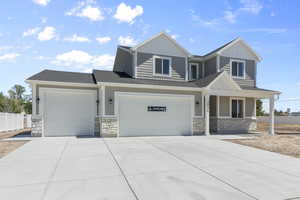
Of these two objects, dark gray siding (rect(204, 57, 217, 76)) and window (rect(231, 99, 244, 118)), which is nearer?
window (rect(231, 99, 244, 118))

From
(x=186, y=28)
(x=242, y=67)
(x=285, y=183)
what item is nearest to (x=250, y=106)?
(x=242, y=67)

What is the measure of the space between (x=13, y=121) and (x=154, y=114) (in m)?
12.7

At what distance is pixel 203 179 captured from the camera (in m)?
4.50

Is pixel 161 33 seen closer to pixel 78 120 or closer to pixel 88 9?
pixel 88 9

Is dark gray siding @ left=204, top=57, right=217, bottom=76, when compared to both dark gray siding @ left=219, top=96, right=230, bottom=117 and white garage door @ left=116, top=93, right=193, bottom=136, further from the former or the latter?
white garage door @ left=116, top=93, right=193, bottom=136

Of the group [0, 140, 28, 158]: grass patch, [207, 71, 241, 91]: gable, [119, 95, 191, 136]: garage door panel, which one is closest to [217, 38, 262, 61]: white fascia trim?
[207, 71, 241, 91]: gable

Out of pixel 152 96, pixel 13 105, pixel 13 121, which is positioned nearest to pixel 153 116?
pixel 152 96

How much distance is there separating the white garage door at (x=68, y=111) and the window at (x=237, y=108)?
10645 millimetres

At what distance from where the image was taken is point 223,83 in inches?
534

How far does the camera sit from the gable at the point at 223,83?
13.2m

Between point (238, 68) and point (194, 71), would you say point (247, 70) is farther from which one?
point (194, 71)

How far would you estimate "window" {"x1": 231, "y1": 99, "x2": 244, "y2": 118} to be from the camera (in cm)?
1541

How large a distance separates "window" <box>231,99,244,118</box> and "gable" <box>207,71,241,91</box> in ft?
7.05

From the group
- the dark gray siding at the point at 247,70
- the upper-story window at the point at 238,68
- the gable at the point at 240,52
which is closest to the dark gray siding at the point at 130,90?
the dark gray siding at the point at 247,70
